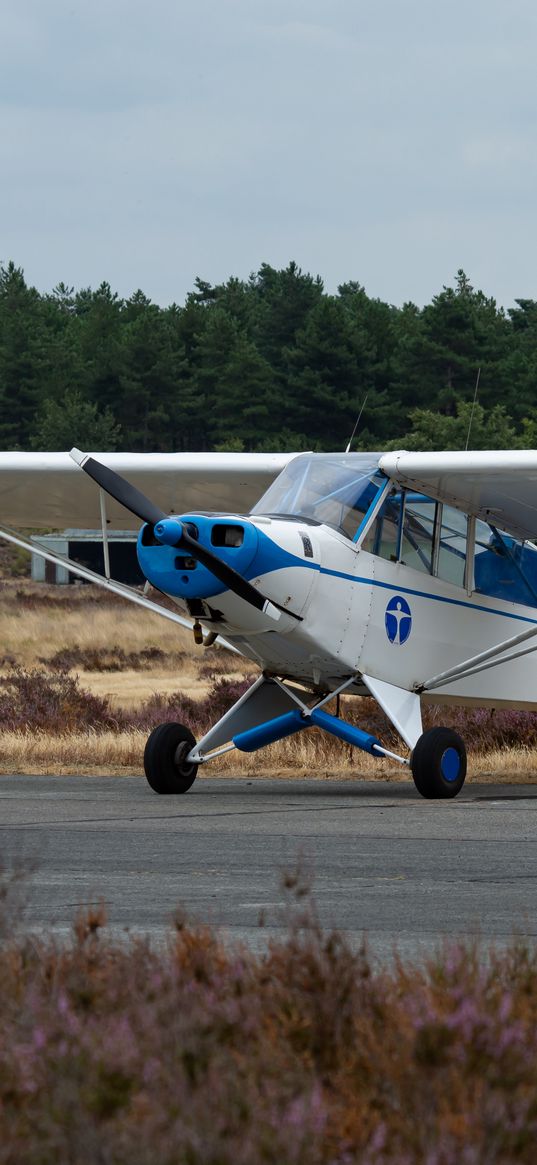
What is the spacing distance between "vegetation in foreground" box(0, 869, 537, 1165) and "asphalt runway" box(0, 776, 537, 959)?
39.7 inches

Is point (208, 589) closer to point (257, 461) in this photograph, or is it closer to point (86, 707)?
point (257, 461)

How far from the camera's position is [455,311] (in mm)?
80000

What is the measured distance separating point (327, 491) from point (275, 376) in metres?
70.9

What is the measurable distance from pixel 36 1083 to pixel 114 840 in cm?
701

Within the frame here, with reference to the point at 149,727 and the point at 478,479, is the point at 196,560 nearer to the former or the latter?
the point at 478,479

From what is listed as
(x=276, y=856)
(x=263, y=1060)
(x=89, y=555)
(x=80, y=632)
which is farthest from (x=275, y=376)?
(x=263, y=1060)

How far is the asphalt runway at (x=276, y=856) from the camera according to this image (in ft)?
24.0

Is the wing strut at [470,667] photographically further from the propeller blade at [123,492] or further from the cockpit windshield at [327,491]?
the propeller blade at [123,492]

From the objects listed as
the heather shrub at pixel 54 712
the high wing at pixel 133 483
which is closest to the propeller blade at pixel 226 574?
the high wing at pixel 133 483

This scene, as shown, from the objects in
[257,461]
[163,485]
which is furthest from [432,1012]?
[163,485]

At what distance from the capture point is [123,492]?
13.9 m

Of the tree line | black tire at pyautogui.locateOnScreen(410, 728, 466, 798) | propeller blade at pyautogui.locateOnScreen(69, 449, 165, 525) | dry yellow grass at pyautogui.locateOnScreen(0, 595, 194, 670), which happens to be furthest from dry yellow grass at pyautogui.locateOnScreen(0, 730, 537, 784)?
the tree line

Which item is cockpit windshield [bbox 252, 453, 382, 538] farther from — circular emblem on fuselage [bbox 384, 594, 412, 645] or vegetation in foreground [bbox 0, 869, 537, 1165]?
vegetation in foreground [bbox 0, 869, 537, 1165]

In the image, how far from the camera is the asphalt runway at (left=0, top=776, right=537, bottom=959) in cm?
732
